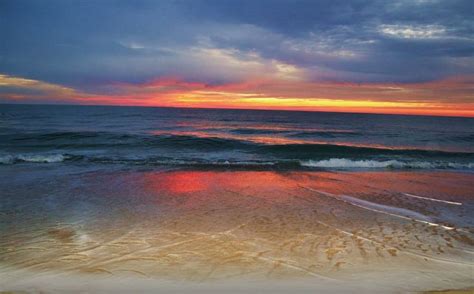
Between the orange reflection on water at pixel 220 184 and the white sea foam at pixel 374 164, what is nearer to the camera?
the orange reflection on water at pixel 220 184

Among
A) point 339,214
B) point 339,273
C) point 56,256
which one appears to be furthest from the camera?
point 339,214

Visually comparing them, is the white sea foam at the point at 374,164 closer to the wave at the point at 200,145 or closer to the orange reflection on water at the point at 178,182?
the wave at the point at 200,145

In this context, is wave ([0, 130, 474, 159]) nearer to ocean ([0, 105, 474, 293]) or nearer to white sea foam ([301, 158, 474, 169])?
white sea foam ([301, 158, 474, 169])

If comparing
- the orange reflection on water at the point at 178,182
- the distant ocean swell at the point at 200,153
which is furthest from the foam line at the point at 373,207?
the distant ocean swell at the point at 200,153

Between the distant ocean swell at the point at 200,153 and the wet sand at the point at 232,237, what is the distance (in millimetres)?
5855

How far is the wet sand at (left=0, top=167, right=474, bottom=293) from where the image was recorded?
15.0 ft

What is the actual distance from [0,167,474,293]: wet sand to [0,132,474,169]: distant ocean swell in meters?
5.85

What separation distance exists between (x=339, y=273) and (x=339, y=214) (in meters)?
3.81

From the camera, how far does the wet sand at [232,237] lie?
4.58 metres

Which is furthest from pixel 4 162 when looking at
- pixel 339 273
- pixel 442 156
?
pixel 442 156

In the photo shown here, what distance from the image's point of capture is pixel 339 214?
8484mm

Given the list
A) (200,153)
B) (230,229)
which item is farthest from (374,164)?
(230,229)

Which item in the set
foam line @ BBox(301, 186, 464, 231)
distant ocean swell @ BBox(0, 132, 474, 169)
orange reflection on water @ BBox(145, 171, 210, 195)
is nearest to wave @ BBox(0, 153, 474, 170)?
distant ocean swell @ BBox(0, 132, 474, 169)

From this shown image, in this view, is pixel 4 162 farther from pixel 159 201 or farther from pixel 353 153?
pixel 353 153
